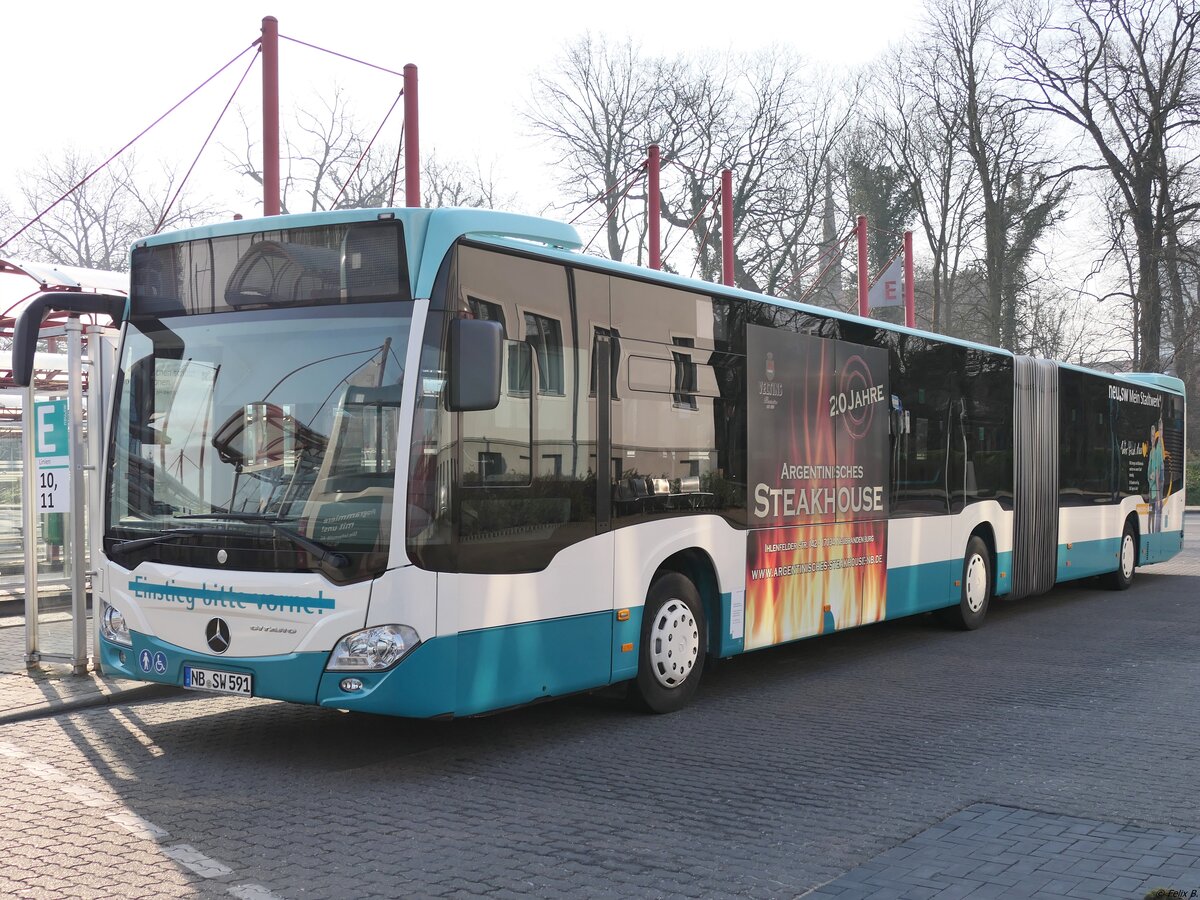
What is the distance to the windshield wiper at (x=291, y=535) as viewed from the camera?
6.44 m

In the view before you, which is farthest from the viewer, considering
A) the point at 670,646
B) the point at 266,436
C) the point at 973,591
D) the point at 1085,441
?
the point at 1085,441

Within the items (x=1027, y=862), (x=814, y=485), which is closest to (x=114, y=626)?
(x=1027, y=862)

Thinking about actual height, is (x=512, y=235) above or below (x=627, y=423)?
above

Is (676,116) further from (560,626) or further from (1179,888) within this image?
(1179,888)

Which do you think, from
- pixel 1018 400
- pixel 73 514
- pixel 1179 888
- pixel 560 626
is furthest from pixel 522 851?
pixel 1018 400

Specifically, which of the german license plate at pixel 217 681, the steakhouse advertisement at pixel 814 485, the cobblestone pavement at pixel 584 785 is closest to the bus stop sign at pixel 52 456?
the cobblestone pavement at pixel 584 785

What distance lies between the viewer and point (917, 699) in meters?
9.05

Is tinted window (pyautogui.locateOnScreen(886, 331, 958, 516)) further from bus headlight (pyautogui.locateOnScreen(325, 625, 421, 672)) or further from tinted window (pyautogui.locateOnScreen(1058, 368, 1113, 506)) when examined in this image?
bus headlight (pyautogui.locateOnScreen(325, 625, 421, 672))

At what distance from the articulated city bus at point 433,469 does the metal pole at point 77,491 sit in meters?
1.79

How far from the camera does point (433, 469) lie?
21.2 feet

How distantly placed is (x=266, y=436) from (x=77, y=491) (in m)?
3.43

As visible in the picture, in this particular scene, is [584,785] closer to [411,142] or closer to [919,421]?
[919,421]

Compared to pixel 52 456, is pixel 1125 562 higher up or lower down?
lower down

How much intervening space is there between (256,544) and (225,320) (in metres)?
1.29
